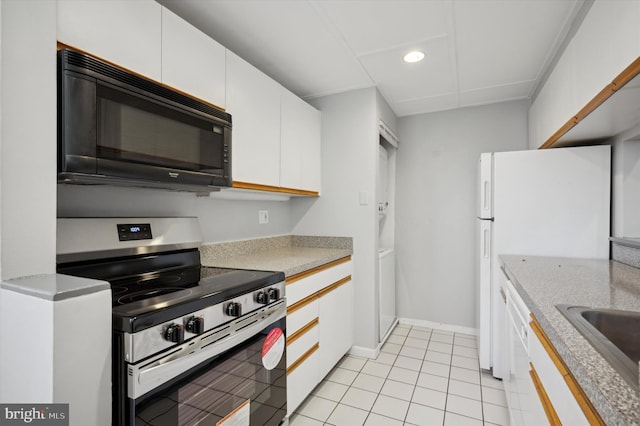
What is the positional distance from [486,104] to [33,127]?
3.29m

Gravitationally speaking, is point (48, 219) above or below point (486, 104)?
below

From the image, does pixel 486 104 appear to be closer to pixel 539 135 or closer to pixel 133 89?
pixel 539 135

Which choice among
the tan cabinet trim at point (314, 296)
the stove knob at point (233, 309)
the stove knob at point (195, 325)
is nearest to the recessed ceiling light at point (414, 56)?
the tan cabinet trim at point (314, 296)

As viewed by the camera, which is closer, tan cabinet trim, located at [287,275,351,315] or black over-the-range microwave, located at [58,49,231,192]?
black over-the-range microwave, located at [58,49,231,192]

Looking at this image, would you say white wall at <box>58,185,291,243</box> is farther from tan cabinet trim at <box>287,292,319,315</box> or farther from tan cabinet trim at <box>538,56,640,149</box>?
tan cabinet trim at <box>538,56,640,149</box>

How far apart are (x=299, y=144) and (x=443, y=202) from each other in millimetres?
1655

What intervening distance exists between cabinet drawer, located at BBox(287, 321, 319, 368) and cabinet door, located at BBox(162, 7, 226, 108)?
1.36 meters

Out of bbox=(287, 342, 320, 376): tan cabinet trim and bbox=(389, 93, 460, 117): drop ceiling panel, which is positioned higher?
bbox=(389, 93, 460, 117): drop ceiling panel

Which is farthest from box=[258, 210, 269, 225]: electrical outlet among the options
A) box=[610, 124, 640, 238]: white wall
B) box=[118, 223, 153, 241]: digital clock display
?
box=[610, 124, 640, 238]: white wall

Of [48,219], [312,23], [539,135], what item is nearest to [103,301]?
[48,219]

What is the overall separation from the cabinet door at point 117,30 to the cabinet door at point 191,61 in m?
0.04

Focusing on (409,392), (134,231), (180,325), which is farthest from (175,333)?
(409,392)

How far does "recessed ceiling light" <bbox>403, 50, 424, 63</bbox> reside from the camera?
2043 millimetres

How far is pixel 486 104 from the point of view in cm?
299
